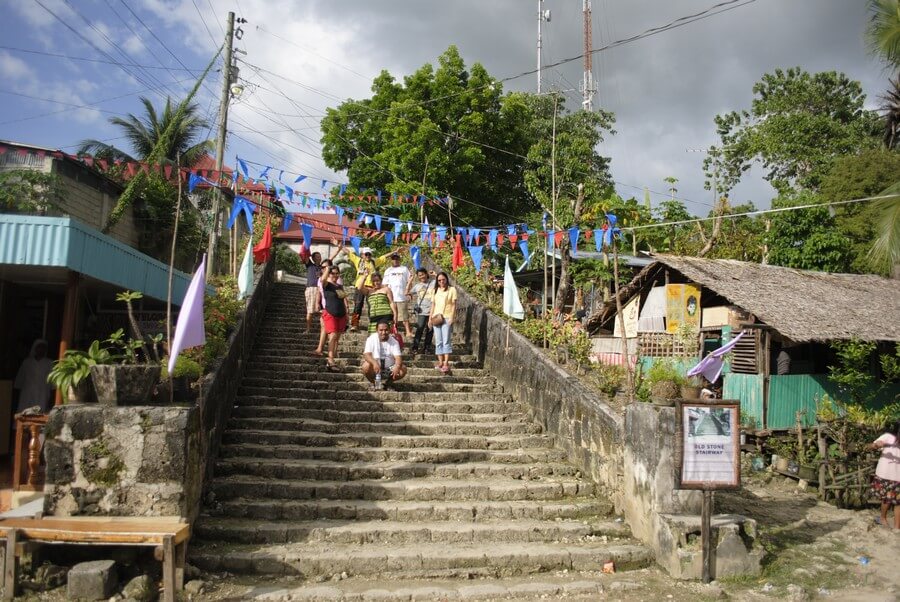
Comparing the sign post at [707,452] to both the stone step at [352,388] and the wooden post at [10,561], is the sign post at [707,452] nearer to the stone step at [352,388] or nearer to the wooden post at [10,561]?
the stone step at [352,388]

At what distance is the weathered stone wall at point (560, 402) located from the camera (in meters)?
7.16

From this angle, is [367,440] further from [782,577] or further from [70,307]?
[782,577]

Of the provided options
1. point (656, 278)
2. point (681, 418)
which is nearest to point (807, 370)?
point (656, 278)

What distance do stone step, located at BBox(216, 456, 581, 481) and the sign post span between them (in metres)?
1.99

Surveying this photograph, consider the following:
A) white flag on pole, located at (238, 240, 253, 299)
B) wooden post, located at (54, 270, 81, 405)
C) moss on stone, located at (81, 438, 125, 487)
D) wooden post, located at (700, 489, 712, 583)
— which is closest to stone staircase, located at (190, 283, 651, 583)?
wooden post, located at (700, 489, 712, 583)

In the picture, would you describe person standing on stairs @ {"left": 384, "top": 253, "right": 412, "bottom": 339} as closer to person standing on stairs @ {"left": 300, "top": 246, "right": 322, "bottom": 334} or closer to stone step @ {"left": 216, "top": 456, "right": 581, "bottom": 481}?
Result: person standing on stairs @ {"left": 300, "top": 246, "right": 322, "bottom": 334}

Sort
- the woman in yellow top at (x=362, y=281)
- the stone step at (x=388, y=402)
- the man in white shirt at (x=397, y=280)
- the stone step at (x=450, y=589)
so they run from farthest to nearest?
the woman in yellow top at (x=362, y=281) → the man in white shirt at (x=397, y=280) → the stone step at (x=388, y=402) → the stone step at (x=450, y=589)

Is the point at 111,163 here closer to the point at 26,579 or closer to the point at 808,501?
the point at 26,579

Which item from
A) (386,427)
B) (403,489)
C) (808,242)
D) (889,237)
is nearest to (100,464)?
(403,489)

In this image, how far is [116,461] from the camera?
554cm

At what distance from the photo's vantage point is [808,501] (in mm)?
9844

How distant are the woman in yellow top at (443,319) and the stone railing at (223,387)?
294cm

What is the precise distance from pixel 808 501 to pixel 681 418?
5.55 m

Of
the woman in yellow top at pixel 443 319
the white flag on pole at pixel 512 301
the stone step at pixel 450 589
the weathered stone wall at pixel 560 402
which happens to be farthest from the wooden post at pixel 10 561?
the white flag on pole at pixel 512 301
